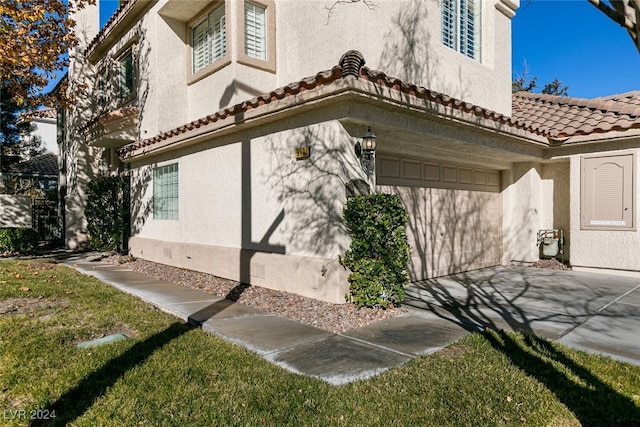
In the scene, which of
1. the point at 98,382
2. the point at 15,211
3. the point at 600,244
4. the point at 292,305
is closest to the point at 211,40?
the point at 292,305

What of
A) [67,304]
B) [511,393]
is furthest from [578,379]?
[67,304]

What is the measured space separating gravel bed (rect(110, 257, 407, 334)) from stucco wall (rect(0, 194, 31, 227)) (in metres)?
9.95

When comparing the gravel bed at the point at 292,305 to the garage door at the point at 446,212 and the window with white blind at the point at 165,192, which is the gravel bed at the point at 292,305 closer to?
the window with white blind at the point at 165,192

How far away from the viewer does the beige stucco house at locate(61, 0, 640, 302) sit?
6734mm

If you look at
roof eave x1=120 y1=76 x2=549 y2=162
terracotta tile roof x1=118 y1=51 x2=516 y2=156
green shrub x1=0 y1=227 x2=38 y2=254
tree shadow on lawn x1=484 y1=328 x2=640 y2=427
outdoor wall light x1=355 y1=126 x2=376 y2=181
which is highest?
terracotta tile roof x1=118 y1=51 x2=516 y2=156

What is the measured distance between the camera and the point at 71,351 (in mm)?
4477

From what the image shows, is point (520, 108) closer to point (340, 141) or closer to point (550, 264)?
point (550, 264)

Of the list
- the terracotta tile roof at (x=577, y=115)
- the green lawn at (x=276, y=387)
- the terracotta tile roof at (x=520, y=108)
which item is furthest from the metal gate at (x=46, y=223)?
the terracotta tile roof at (x=577, y=115)

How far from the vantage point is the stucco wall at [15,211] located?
15305 millimetres

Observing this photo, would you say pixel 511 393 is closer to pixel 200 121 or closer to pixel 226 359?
pixel 226 359

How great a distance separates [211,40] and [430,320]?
29.4 feet

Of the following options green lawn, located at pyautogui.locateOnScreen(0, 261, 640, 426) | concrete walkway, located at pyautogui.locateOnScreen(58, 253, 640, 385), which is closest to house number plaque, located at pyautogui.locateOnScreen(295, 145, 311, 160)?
concrete walkway, located at pyautogui.locateOnScreen(58, 253, 640, 385)
